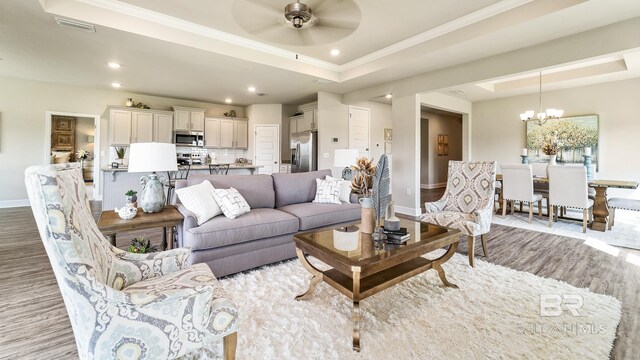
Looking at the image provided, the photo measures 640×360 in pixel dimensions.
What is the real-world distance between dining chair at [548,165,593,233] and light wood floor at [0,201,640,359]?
29.0 inches

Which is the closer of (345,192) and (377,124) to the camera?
(345,192)

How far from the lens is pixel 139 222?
2.24 metres

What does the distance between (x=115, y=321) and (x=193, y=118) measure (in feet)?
23.1

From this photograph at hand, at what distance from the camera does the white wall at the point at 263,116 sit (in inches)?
307

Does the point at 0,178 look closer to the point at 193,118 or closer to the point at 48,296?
the point at 193,118

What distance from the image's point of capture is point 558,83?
5.53 m

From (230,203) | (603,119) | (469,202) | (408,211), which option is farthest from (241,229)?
(603,119)

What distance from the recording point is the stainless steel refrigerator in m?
6.52

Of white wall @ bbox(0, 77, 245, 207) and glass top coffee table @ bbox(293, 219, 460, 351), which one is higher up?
white wall @ bbox(0, 77, 245, 207)

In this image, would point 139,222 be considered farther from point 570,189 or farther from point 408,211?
point 570,189

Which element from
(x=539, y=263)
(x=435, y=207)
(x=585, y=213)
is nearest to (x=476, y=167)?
(x=435, y=207)

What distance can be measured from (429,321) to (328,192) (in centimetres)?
197

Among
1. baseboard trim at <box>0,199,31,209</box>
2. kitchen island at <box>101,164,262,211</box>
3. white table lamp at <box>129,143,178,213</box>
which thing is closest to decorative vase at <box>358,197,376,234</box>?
white table lamp at <box>129,143,178,213</box>

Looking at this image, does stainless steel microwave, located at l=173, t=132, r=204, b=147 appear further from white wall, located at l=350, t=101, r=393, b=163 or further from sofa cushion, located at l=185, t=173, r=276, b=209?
sofa cushion, located at l=185, t=173, r=276, b=209
